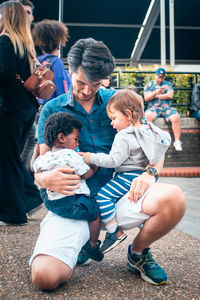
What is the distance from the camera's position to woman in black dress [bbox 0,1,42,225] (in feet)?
9.94

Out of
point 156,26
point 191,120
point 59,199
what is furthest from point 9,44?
point 156,26

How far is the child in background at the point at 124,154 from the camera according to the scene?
1.99 m

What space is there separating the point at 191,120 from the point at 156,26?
7778 mm

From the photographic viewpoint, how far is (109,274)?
6.73 feet

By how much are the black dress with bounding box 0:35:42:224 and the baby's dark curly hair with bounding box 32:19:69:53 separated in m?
0.46

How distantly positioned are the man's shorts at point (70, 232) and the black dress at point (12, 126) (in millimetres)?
1116

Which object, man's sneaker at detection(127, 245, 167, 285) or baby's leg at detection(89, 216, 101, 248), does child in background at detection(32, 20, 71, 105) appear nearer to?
baby's leg at detection(89, 216, 101, 248)

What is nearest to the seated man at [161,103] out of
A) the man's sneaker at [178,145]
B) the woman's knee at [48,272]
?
the man's sneaker at [178,145]

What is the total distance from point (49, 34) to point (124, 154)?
6.74ft

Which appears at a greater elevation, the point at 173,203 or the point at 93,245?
the point at 173,203

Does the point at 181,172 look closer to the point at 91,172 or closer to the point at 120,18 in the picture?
the point at 91,172

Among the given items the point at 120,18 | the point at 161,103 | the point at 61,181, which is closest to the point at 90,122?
the point at 61,181

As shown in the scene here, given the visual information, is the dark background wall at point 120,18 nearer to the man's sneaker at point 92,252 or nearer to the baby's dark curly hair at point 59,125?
the baby's dark curly hair at point 59,125

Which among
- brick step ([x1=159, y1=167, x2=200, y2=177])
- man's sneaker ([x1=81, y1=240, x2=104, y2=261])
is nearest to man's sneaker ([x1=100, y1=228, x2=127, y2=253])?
man's sneaker ([x1=81, y1=240, x2=104, y2=261])
